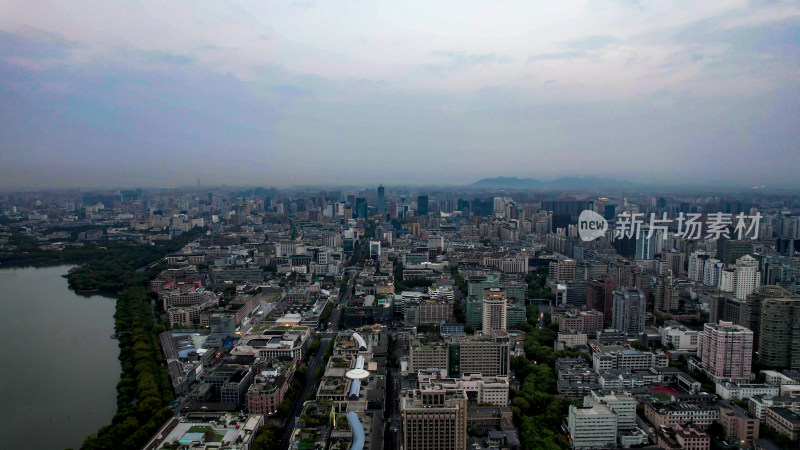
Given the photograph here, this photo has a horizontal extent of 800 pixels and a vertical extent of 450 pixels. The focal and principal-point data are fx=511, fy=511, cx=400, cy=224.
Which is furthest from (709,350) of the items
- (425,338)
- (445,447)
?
(445,447)

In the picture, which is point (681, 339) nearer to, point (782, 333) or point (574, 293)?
point (782, 333)

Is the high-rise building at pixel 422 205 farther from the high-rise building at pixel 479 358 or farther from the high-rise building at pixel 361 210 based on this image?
the high-rise building at pixel 479 358

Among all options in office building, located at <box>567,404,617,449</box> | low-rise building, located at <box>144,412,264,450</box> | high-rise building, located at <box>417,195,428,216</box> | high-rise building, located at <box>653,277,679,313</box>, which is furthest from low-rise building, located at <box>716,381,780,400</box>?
high-rise building, located at <box>417,195,428,216</box>

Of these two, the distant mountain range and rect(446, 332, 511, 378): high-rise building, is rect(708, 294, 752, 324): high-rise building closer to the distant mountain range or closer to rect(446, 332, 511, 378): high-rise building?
rect(446, 332, 511, 378): high-rise building

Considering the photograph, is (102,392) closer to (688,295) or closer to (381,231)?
(688,295)

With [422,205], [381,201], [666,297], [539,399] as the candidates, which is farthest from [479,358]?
[381,201]

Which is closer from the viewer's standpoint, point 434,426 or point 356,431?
point 434,426

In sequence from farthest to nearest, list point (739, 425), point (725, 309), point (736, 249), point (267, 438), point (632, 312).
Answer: point (736, 249)
point (632, 312)
point (725, 309)
point (739, 425)
point (267, 438)
